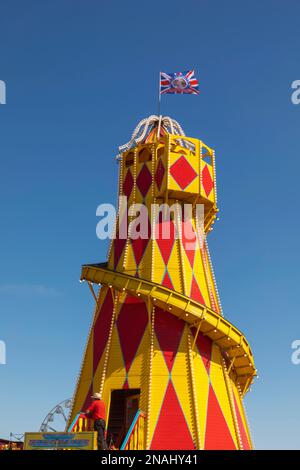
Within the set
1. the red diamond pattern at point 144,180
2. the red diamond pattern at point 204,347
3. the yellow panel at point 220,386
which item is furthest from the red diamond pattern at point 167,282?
the red diamond pattern at point 144,180

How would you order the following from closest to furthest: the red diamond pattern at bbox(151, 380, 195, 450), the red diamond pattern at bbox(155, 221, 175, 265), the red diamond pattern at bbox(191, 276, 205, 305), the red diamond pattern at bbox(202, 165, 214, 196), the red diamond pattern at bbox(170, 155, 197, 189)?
the red diamond pattern at bbox(151, 380, 195, 450), the red diamond pattern at bbox(191, 276, 205, 305), the red diamond pattern at bbox(155, 221, 175, 265), the red diamond pattern at bbox(170, 155, 197, 189), the red diamond pattern at bbox(202, 165, 214, 196)

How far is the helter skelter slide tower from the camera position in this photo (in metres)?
32.8

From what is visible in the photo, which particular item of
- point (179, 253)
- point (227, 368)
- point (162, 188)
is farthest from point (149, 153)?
point (227, 368)

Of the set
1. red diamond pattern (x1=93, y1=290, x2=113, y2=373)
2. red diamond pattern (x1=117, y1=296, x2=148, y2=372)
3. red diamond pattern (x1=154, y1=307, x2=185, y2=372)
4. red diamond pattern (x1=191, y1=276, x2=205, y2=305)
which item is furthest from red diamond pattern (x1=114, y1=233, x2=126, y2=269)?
red diamond pattern (x1=154, y1=307, x2=185, y2=372)

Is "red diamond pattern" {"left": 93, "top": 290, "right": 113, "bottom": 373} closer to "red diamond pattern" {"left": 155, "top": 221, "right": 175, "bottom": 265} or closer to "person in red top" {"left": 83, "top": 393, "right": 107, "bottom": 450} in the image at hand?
"red diamond pattern" {"left": 155, "top": 221, "right": 175, "bottom": 265}

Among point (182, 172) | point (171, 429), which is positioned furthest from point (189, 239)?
point (171, 429)

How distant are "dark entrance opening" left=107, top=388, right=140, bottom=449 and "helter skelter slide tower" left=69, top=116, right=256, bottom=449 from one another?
61 millimetres

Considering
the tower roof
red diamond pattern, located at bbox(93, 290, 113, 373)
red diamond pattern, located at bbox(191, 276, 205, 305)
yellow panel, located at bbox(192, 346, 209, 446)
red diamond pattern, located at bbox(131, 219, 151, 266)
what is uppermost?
the tower roof

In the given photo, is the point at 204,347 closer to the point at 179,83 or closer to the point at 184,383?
the point at 184,383

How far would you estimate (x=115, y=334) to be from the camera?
3616 cm

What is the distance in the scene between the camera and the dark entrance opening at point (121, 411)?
1410 inches

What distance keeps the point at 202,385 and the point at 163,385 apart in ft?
7.72

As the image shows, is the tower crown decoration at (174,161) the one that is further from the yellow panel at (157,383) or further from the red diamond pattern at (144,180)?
the yellow panel at (157,383)
